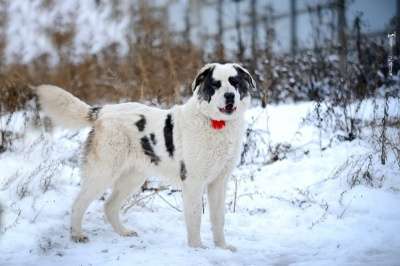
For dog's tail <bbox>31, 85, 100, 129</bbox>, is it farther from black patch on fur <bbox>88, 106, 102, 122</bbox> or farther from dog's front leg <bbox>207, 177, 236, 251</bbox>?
dog's front leg <bbox>207, 177, 236, 251</bbox>

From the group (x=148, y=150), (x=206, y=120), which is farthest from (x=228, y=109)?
(x=148, y=150)

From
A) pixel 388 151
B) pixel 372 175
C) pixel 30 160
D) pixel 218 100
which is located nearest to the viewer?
pixel 218 100

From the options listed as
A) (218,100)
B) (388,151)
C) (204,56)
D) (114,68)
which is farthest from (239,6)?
(218,100)

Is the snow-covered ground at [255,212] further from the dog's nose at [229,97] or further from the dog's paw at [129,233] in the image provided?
the dog's nose at [229,97]

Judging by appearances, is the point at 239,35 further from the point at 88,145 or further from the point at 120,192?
the point at 88,145

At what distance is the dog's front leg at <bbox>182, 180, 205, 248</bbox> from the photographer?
385cm

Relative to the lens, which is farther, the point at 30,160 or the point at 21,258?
the point at 30,160

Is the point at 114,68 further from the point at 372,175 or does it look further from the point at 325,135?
the point at 372,175

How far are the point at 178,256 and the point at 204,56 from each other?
633cm

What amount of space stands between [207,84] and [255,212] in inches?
64.5

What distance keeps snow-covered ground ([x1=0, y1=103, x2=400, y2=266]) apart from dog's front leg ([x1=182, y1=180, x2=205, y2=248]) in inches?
4.6

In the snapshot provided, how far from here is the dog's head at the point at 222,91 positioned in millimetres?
3717

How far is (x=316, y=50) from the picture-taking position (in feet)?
29.9

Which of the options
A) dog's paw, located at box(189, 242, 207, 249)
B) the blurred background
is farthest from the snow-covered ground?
the blurred background
